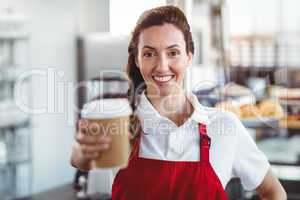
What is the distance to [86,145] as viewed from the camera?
0.47 m

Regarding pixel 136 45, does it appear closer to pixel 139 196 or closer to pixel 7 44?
pixel 139 196

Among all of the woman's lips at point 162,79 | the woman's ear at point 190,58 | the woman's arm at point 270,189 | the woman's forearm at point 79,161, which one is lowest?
the woman's arm at point 270,189

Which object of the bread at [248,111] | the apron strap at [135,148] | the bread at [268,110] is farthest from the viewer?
the bread at [268,110]

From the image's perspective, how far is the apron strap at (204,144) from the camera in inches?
23.1

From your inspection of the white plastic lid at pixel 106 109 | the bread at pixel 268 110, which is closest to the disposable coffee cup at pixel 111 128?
the white plastic lid at pixel 106 109

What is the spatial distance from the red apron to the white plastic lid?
3.2 inches

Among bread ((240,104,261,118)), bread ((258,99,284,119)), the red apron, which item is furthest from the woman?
bread ((258,99,284,119))

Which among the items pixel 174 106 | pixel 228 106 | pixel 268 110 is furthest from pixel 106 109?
pixel 268 110

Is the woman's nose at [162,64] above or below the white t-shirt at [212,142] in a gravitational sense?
above

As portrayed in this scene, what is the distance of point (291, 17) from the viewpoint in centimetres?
345

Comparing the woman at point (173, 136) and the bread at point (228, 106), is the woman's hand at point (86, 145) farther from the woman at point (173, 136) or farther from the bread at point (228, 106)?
the bread at point (228, 106)

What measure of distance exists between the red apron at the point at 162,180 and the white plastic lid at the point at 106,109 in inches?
3.2

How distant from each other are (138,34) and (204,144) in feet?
0.53

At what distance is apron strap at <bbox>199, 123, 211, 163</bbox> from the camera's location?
59 cm
